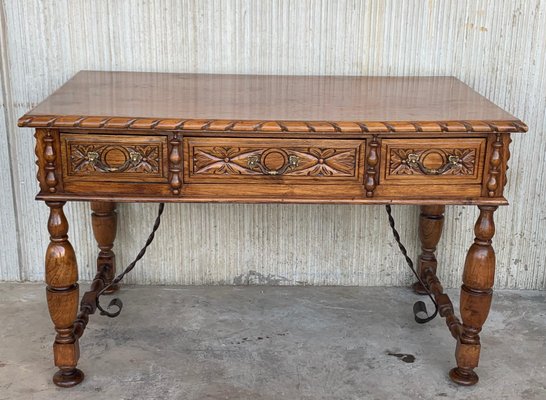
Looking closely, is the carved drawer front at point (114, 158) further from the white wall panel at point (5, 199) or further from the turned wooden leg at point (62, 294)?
the white wall panel at point (5, 199)

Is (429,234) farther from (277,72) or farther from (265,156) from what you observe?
(265,156)

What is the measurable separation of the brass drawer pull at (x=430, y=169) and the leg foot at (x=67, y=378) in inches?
50.2

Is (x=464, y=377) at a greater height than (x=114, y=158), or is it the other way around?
(x=114, y=158)

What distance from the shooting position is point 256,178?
2.33m

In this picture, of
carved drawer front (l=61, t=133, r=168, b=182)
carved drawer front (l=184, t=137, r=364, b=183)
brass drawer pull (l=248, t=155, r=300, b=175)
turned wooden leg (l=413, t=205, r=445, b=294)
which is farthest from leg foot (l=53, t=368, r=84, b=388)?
turned wooden leg (l=413, t=205, r=445, b=294)

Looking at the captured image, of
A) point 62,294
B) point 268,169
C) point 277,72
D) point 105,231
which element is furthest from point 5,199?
point 268,169

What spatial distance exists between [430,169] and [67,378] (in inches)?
53.3

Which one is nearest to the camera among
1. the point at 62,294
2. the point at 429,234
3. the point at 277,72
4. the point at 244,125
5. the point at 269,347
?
the point at 244,125

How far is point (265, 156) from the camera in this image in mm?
2305

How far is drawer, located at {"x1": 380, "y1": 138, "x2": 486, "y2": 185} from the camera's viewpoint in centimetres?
230

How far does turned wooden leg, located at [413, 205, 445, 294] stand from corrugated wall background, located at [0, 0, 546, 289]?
79 millimetres

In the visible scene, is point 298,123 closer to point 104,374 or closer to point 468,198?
point 468,198

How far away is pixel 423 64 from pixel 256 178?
3.38 ft

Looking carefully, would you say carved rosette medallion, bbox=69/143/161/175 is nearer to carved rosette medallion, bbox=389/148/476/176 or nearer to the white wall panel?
carved rosette medallion, bbox=389/148/476/176
